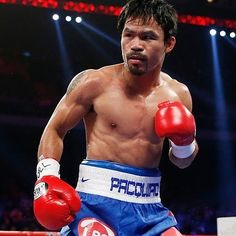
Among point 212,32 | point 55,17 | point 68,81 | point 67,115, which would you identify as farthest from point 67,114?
point 68,81

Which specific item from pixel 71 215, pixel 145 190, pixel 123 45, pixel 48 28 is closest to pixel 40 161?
pixel 71 215

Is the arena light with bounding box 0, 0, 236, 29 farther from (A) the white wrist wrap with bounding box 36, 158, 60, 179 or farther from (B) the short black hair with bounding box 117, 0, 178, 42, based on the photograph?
(A) the white wrist wrap with bounding box 36, 158, 60, 179

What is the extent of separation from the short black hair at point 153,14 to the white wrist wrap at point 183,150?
0.39 m

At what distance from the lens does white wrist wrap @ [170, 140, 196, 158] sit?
180cm

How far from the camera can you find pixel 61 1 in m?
7.15

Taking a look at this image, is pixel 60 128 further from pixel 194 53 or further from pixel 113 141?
pixel 194 53

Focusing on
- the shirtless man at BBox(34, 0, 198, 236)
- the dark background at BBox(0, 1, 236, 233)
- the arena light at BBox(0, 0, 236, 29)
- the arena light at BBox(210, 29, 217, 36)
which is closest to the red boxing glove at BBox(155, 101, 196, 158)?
the shirtless man at BBox(34, 0, 198, 236)

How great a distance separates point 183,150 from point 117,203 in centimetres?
32

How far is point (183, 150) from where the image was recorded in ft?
5.95

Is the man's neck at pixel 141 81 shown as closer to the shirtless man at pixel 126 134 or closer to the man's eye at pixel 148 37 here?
the shirtless man at pixel 126 134

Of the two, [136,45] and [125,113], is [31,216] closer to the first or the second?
[125,113]

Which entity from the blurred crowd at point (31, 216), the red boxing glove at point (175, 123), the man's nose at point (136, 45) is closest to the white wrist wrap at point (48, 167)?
the red boxing glove at point (175, 123)

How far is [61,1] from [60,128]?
5.71m

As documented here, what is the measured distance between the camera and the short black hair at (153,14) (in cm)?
177
